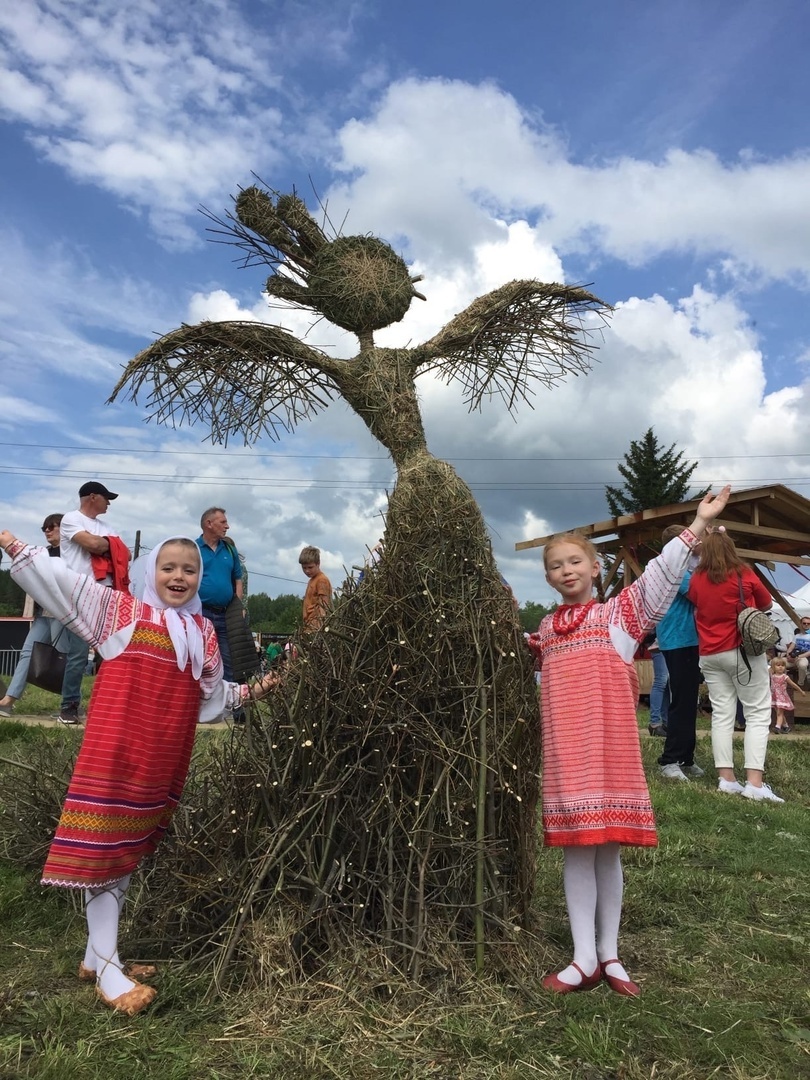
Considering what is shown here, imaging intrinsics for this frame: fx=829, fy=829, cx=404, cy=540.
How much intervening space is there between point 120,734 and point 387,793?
91cm

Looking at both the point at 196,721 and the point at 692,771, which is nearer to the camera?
the point at 196,721

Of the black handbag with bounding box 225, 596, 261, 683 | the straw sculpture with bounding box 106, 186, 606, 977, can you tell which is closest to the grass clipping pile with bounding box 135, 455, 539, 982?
the straw sculpture with bounding box 106, 186, 606, 977

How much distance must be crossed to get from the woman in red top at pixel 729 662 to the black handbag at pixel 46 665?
16.4 ft

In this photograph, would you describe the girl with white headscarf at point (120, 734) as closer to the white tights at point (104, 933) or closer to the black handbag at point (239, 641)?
the white tights at point (104, 933)

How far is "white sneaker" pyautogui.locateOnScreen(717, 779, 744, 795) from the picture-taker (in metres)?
5.91

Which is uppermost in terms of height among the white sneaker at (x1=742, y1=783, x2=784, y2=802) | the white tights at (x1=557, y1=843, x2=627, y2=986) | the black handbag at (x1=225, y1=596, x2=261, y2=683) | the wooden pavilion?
the wooden pavilion

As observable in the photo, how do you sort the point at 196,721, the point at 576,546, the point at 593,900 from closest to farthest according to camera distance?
the point at 593,900 → the point at 196,721 → the point at 576,546

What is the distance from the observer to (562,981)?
277 cm

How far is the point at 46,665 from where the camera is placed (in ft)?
21.6

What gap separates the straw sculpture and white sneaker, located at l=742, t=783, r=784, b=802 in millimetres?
3485

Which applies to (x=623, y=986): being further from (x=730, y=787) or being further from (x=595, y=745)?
(x=730, y=787)

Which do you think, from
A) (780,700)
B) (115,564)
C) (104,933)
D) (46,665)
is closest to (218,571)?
(115,564)

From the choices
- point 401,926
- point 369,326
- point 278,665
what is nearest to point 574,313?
point 369,326

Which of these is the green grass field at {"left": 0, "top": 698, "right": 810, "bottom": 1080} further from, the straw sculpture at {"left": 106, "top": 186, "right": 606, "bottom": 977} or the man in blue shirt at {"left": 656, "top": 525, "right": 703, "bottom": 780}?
the man in blue shirt at {"left": 656, "top": 525, "right": 703, "bottom": 780}
